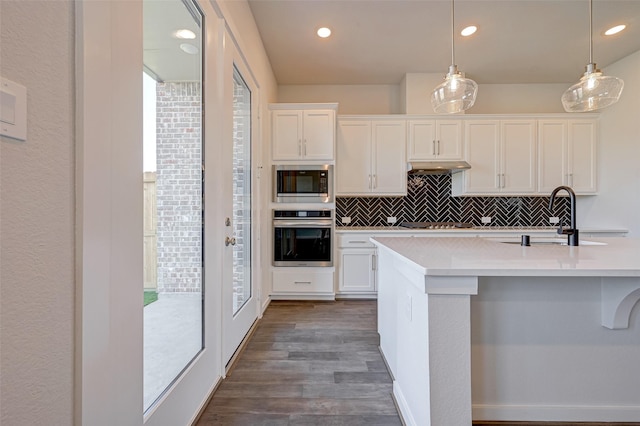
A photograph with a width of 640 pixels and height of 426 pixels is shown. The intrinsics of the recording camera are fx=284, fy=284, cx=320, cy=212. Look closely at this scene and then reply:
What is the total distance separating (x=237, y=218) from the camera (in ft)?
7.64

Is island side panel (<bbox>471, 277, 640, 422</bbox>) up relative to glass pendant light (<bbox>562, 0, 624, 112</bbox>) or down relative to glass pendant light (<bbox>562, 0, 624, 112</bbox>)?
down

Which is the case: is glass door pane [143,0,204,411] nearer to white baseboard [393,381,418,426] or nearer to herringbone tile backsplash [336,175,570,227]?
white baseboard [393,381,418,426]

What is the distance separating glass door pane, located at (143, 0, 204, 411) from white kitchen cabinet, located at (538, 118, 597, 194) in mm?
4175

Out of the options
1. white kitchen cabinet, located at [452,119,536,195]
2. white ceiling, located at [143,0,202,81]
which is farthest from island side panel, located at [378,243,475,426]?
white kitchen cabinet, located at [452,119,536,195]

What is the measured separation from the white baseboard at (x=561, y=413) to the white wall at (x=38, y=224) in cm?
164

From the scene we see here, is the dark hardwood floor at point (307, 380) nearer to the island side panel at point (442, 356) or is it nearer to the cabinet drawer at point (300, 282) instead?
the island side panel at point (442, 356)

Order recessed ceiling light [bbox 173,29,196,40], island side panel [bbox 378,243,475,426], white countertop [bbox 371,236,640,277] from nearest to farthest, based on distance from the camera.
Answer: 1. white countertop [bbox 371,236,640,277]
2. island side panel [bbox 378,243,475,426]
3. recessed ceiling light [bbox 173,29,196,40]

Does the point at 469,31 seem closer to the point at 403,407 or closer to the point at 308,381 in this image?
the point at 403,407

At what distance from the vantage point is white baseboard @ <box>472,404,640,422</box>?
1355 millimetres

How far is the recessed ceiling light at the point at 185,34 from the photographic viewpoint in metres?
1.42

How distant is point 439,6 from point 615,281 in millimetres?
2536

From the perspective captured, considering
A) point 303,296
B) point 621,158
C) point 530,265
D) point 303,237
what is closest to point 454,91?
point 530,265

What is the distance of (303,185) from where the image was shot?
350 cm

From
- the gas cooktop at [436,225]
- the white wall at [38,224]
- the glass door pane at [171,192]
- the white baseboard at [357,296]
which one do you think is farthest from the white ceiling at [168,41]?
the gas cooktop at [436,225]
